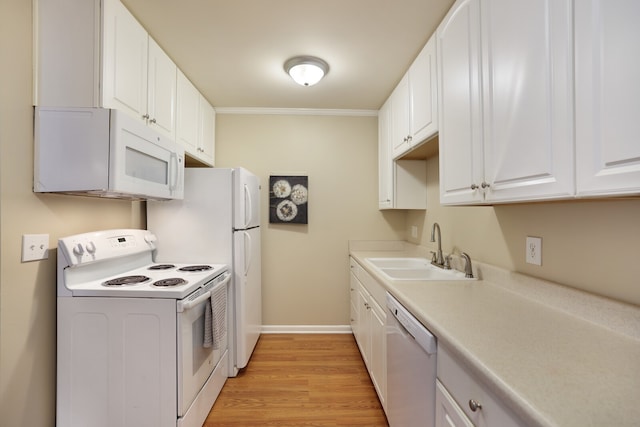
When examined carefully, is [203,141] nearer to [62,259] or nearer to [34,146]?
[34,146]

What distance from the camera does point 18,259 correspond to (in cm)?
129

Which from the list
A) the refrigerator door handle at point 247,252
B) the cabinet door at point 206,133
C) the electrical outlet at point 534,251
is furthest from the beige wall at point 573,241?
the cabinet door at point 206,133

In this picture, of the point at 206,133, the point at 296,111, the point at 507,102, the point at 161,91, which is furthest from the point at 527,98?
the point at 206,133

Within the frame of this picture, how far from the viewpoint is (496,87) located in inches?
43.4

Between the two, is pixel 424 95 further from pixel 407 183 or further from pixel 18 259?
pixel 18 259

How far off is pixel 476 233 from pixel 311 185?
1.77 m

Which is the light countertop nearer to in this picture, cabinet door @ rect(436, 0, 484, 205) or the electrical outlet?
the electrical outlet

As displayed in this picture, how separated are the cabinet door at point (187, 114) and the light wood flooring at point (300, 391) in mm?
1950

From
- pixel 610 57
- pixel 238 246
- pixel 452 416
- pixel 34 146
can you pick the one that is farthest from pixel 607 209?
pixel 34 146

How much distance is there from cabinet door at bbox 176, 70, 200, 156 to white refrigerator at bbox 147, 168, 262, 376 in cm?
30

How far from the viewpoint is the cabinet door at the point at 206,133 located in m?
2.61

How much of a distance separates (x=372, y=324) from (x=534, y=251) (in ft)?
3.68

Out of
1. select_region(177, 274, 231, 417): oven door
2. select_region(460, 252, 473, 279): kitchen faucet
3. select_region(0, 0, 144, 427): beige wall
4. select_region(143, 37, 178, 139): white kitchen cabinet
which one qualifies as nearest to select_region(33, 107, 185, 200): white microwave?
select_region(0, 0, 144, 427): beige wall

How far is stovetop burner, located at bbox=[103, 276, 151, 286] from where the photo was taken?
156 centimetres
